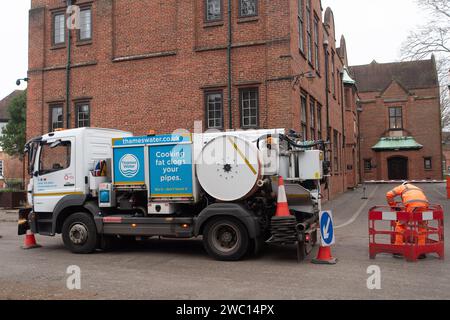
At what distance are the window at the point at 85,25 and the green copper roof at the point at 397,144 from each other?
35680mm

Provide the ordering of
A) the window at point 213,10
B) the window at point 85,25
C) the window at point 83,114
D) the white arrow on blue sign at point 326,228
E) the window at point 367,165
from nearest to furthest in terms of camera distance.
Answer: the white arrow on blue sign at point 326,228, the window at point 213,10, the window at point 83,114, the window at point 85,25, the window at point 367,165

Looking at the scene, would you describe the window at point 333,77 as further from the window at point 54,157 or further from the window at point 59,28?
the window at point 54,157

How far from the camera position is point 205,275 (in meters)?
7.28

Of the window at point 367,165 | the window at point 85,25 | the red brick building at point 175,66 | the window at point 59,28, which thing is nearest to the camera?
the red brick building at point 175,66

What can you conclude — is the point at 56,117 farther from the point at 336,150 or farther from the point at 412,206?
the point at 336,150

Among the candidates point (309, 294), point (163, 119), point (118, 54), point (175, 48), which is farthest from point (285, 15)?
point (309, 294)

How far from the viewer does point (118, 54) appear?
18234 mm

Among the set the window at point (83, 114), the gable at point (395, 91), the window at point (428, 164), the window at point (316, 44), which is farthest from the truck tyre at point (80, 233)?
the gable at point (395, 91)

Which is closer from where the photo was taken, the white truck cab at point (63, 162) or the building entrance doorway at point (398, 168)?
the white truck cab at point (63, 162)

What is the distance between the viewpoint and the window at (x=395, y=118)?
157ft

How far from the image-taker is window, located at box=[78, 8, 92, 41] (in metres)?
19.2

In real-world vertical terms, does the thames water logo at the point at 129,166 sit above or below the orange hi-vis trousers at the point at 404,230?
above

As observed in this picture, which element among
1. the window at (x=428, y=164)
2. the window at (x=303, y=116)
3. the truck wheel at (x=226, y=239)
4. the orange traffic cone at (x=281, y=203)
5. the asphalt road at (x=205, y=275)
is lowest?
the asphalt road at (x=205, y=275)

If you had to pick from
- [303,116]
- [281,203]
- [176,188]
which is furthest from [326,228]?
[303,116]
